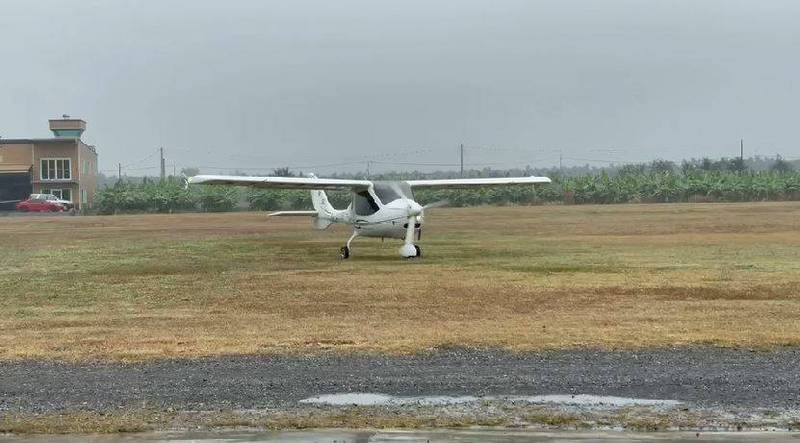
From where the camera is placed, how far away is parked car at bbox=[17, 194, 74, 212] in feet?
254

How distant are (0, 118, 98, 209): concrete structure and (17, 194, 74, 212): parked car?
3.81 metres

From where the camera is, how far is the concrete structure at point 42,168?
82.7m

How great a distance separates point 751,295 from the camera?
Answer: 612 inches

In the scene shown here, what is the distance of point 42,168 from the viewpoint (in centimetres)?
8381

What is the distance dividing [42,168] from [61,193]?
2.62m

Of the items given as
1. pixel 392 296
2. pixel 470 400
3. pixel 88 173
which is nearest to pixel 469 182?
pixel 392 296

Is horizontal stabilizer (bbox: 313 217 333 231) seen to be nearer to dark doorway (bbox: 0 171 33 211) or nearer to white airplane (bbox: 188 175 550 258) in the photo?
white airplane (bbox: 188 175 550 258)

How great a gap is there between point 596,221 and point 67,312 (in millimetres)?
35852

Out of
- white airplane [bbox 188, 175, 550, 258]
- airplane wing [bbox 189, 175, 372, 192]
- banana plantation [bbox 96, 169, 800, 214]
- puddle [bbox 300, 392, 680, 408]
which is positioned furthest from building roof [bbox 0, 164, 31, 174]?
puddle [bbox 300, 392, 680, 408]

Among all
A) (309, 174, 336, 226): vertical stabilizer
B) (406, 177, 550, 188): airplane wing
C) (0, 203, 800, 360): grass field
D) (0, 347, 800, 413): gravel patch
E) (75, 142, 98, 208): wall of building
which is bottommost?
(0, 203, 800, 360): grass field

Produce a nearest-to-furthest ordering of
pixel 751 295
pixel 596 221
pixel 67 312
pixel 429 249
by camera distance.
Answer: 1. pixel 67 312
2. pixel 751 295
3. pixel 429 249
4. pixel 596 221

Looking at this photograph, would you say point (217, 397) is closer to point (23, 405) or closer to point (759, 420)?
point (23, 405)

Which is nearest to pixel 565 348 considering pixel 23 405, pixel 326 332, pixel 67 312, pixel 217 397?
pixel 326 332

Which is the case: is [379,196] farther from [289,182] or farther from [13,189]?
[13,189]
